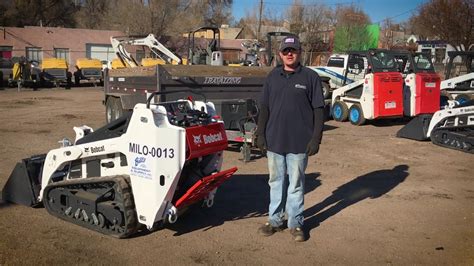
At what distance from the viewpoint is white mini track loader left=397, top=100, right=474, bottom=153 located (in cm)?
1002

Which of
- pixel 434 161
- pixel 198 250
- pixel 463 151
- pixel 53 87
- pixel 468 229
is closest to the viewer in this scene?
pixel 198 250

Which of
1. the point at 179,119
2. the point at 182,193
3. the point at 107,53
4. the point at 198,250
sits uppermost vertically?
the point at 107,53

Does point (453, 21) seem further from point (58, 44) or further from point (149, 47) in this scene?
point (58, 44)

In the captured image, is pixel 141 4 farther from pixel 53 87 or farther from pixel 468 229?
pixel 468 229

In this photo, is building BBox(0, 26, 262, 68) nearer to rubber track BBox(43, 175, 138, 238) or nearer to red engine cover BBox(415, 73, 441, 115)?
red engine cover BBox(415, 73, 441, 115)

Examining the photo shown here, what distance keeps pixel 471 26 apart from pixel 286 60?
30971 millimetres

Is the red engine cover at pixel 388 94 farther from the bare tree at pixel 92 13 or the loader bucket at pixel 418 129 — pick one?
the bare tree at pixel 92 13

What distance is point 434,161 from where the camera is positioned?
30.0 feet

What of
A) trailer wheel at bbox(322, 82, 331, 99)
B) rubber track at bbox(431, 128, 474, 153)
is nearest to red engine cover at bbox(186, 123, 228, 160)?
rubber track at bbox(431, 128, 474, 153)

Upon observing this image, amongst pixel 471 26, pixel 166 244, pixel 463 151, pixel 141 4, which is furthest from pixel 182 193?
pixel 141 4

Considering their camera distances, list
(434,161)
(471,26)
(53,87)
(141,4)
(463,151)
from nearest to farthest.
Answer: (434,161) → (463,151) → (53,87) → (471,26) → (141,4)

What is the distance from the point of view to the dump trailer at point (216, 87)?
30.4ft

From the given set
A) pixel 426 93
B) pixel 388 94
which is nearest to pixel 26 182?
pixel 388 94

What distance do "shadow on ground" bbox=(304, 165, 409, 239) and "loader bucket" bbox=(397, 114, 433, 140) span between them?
271cm
